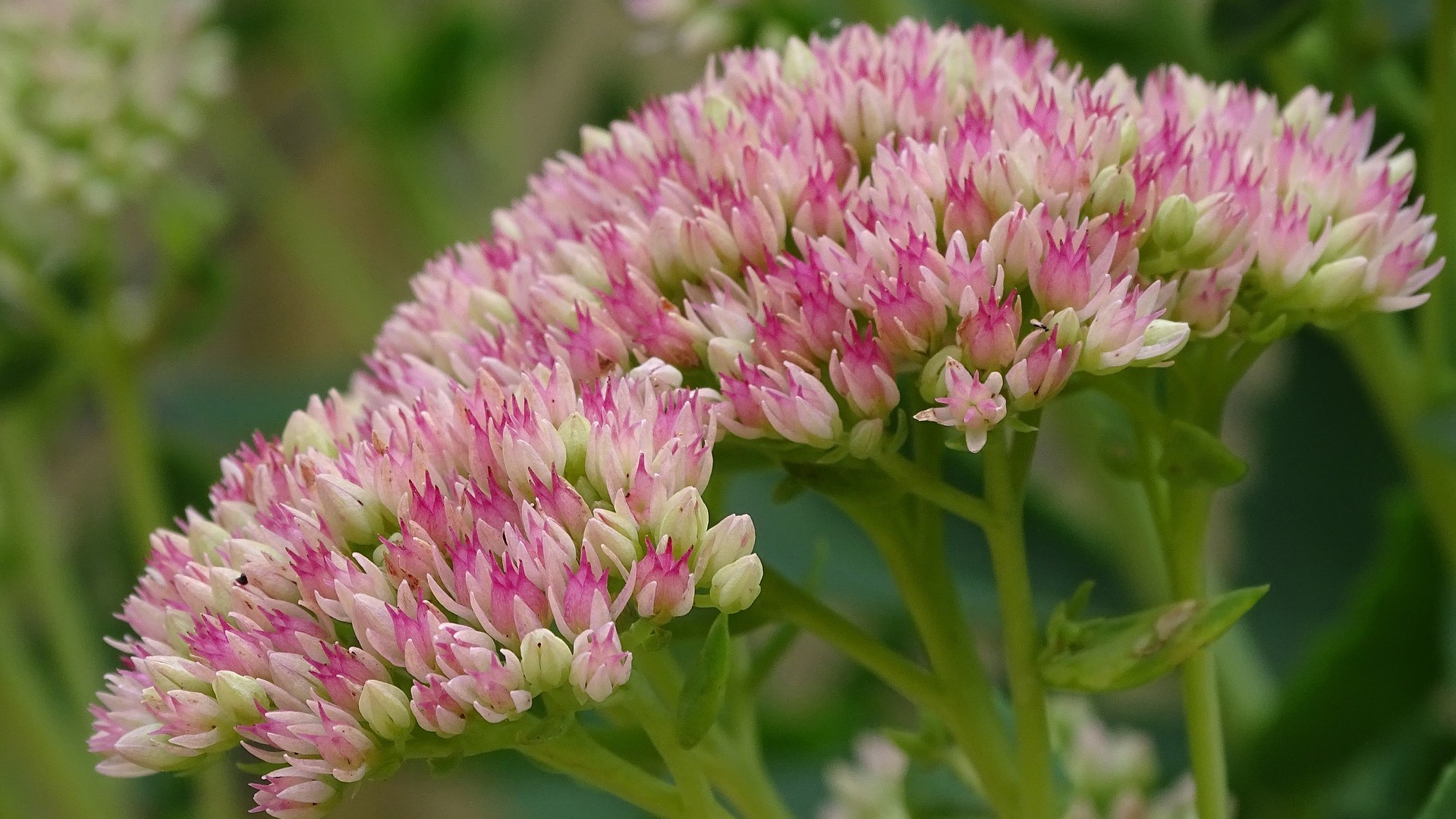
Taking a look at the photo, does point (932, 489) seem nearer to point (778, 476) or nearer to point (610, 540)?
point (610, 540)

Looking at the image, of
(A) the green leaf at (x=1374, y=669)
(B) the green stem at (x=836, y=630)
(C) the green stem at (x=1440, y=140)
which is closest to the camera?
(B) the green stem at (x=836, y=630)

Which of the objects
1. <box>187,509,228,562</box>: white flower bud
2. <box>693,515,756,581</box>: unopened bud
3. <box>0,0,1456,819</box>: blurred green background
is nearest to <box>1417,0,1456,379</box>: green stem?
<box>0,0,1456,819</box>: blurred green background

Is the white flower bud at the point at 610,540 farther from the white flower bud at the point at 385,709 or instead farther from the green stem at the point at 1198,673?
the green stem at the point at 1198,673

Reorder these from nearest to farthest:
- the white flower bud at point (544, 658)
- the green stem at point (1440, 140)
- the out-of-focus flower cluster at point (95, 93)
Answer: the white flower bud at point (544, 658), the green stem at point (1440, 140), the out-of-focus flower cluster at point (95, 93)

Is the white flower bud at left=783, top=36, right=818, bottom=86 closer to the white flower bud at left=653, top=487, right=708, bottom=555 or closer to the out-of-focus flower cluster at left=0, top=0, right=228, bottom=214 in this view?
the white flower bud at left=653, top=487, right=708, bottom=555

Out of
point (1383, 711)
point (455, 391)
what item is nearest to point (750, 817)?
point (455, 391)

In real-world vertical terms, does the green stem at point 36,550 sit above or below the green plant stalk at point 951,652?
above

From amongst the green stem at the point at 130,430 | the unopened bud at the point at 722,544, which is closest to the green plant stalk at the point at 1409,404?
the unopened bud at the point at 722,544
